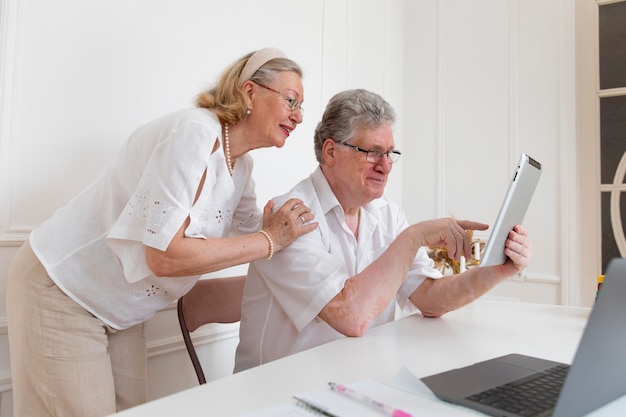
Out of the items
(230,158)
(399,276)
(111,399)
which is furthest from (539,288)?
(111,399)

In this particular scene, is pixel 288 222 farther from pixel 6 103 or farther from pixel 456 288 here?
pixel 6 103

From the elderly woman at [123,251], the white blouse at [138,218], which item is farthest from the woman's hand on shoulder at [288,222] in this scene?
the white blouse at [138,218]

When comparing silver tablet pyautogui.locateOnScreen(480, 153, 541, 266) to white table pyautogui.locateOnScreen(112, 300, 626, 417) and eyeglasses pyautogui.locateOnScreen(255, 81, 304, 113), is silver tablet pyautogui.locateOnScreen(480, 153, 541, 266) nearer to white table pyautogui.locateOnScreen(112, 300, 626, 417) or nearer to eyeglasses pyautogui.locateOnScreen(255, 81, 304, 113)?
white table pyautogui.locateOnScreen(112, 300, 626, 417)

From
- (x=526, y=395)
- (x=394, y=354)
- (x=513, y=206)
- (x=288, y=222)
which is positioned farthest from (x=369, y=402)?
(x=288, y=222)

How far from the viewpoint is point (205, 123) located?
4.49ft

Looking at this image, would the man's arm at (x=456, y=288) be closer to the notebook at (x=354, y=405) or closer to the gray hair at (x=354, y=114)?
the gray hair at (x=354, y=114)

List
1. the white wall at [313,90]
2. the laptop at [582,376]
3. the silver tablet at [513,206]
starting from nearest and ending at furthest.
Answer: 1. the laptop at [582,376]
2. the silver tablet at [513,206]
3. the white wall at [313,90]

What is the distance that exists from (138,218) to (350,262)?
26.9 inches

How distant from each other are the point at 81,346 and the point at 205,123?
663 millimetres

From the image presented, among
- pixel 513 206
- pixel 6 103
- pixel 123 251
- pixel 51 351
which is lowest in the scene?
pixel 51 351

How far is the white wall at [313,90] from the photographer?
1657 millimetres

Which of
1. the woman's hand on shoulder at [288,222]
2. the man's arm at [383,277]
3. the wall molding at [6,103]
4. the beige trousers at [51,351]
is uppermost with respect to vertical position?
the wall molding at [6,103]

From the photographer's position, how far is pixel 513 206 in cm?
119

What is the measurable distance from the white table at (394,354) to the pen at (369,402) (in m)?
0.09
